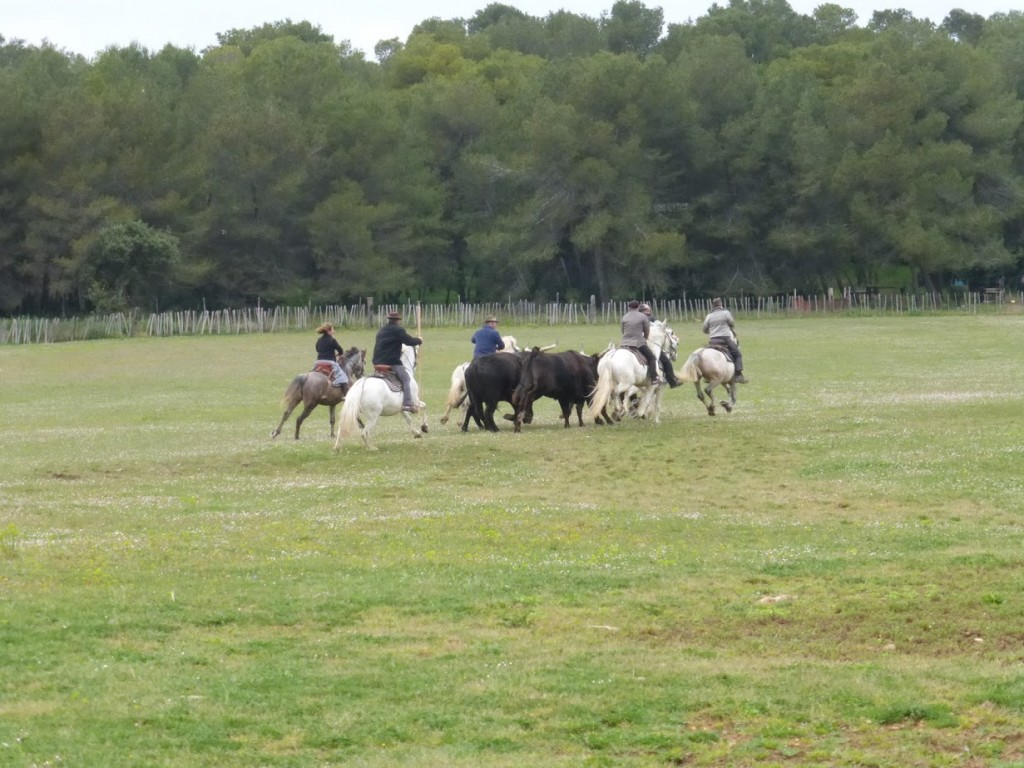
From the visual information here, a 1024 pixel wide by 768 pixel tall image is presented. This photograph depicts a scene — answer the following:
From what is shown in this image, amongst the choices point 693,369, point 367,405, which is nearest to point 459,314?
point 693,369

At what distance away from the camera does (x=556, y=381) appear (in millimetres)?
28688

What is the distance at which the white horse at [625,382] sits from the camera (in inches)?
1109

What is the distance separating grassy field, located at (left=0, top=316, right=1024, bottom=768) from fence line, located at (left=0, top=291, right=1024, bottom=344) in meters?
53.7

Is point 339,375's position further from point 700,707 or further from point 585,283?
point 585,283

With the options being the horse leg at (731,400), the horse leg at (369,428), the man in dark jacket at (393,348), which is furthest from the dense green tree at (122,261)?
the horse leg at (369,428)

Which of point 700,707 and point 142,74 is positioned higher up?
point 142,74

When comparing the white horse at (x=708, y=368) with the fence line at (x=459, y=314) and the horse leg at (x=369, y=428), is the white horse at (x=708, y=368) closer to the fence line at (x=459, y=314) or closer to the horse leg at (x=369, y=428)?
the horse leg at (x=369, y=428)

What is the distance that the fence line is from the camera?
81.1 metres

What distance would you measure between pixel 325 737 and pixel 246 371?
42286 millimetres

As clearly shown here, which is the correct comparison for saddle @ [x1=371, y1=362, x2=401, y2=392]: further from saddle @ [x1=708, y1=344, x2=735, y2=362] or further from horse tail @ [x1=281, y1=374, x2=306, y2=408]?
saddle @ [x1=708, y1=344, x2=735, y2=362]

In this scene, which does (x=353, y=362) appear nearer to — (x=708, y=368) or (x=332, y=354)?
(x=332, y=354)

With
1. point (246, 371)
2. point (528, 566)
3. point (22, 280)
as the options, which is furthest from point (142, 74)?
point (528, 566)

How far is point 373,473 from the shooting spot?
2308 cm

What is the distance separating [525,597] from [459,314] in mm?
78139
